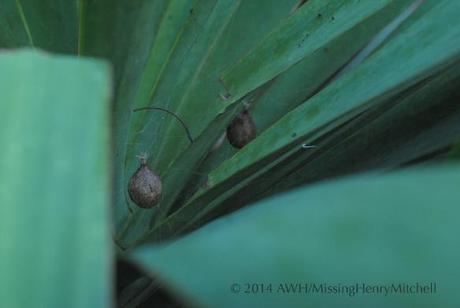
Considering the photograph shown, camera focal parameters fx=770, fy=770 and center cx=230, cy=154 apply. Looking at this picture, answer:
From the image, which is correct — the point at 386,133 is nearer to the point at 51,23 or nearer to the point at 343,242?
the point at 51,23

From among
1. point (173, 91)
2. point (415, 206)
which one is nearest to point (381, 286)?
point (415, 206)

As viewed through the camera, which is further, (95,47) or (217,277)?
(95,47)

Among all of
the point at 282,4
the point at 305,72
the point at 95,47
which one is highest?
the point at 282,4

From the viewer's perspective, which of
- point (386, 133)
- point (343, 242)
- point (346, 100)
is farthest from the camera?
point (386, 133)

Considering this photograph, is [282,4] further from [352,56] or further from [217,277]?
[217,277]

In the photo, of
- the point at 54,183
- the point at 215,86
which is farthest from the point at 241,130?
the point at 54,183

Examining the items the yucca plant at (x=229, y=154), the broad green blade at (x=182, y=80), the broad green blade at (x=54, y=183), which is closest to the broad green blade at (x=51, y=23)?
the yucca plant at (x=229, y=154)
